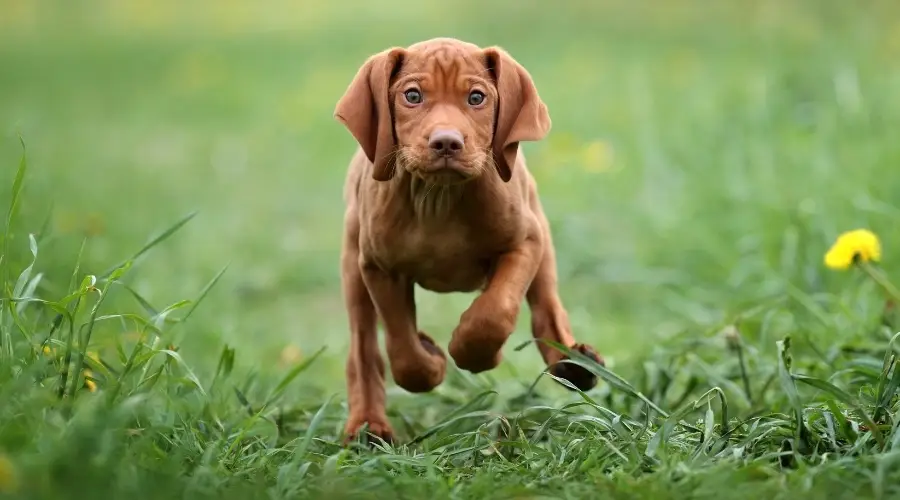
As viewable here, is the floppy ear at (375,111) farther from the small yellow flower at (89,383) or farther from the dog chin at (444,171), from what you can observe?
the small yellow flower at (89,383)

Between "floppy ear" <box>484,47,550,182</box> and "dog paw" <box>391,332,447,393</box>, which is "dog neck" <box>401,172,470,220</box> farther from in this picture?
"dog paw" <box>391,332,447,393</box>

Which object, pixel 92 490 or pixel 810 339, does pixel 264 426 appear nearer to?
pixel 92 490

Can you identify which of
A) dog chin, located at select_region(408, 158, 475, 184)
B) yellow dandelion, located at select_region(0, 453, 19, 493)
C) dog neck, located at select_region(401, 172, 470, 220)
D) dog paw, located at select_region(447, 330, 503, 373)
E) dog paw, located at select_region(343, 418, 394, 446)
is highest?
dog chin, located at select_region(408, 158, 475, 184)

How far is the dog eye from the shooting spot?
4453mm

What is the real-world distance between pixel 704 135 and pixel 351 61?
540 cm

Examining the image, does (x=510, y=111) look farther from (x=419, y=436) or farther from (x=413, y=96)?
(x=419, y=436)

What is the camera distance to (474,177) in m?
4.34

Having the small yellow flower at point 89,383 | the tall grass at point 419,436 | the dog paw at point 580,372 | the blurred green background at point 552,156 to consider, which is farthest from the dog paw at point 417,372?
the blurred green background at point 552,156

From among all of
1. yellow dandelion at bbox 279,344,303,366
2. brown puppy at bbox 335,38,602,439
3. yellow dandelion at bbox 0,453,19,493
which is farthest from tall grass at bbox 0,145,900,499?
yellow dandelion at bbox 279,344,303,366

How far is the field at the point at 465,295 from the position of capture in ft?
12.7

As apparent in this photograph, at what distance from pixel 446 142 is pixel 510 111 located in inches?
16.8

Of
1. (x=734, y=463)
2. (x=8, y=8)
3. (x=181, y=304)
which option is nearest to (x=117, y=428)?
(x=181, y=304)

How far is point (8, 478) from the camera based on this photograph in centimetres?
309

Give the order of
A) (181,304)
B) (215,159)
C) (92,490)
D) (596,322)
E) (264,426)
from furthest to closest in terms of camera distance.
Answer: (215,159), (596,322), (264,426), (181,304), (92,490)
